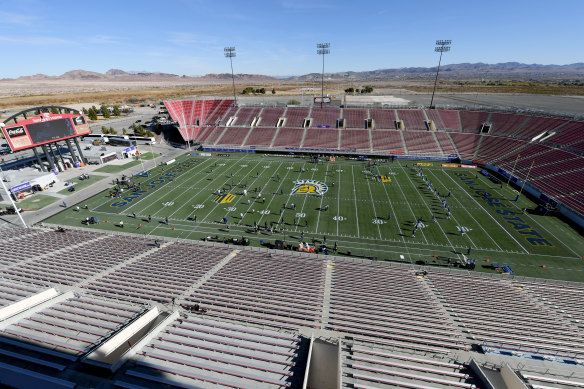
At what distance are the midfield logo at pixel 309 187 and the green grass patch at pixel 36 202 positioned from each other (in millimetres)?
35200

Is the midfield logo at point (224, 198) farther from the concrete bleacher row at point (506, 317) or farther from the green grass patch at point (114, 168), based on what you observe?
the concrete bleacher row at point (506, 317)

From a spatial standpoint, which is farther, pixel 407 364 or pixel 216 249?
pixel 216 249

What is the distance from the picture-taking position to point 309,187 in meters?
40.2

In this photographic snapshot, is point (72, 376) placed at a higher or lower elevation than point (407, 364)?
higher

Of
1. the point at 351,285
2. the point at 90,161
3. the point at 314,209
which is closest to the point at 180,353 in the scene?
the point at 351,285

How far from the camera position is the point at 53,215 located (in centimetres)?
3244

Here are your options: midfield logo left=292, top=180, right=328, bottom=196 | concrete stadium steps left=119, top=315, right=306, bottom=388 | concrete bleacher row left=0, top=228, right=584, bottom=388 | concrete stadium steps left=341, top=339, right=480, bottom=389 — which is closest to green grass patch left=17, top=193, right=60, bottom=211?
concrete bleacher row left=0, top=228, right=584, bottom=388

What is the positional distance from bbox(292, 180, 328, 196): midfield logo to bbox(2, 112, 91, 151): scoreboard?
4250 centimetres

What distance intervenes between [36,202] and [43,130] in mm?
14509

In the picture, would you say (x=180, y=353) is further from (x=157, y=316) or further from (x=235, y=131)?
(x=235, y=131)

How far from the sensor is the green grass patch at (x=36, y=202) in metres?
34.5

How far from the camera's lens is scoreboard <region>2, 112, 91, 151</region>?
126 feet

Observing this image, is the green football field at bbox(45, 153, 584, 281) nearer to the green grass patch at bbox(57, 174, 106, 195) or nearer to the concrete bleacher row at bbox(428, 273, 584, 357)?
the green grass patch at bbox(57, 174, 106, 195)

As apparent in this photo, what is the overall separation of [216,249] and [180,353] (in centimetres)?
1307
